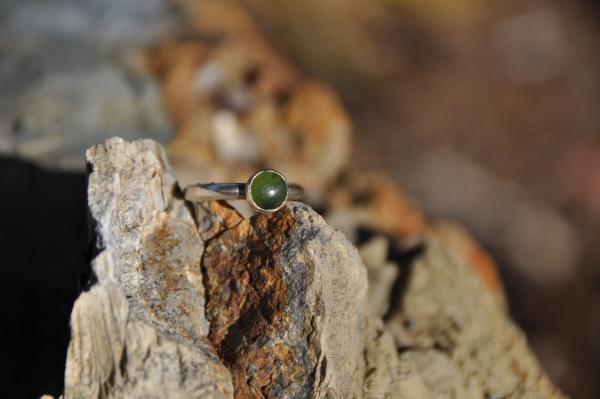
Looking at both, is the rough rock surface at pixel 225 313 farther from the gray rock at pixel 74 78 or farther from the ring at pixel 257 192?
the gray rock at pixel 74 78

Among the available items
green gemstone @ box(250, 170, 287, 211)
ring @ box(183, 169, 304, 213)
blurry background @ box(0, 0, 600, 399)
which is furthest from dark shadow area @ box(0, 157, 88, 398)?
A: green gemstone @ box(250, 170, 287, 211)

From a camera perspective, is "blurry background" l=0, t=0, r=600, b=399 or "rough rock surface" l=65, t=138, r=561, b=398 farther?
"blurry background" l=0, t=0, r=600, b=399

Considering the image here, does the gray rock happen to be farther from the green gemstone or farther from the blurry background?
the green gemstone

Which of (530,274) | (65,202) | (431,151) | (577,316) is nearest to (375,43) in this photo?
(431,151)

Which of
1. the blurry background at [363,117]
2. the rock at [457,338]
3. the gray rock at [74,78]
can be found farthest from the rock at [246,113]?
the rock at [457,338]

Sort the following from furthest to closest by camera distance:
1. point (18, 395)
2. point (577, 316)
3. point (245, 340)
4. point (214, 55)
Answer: point (577, 316)
point (214, 55)
point (18, 395)
point (245, 340)

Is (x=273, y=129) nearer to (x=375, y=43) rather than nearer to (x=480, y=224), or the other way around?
(x=480, y=224)
